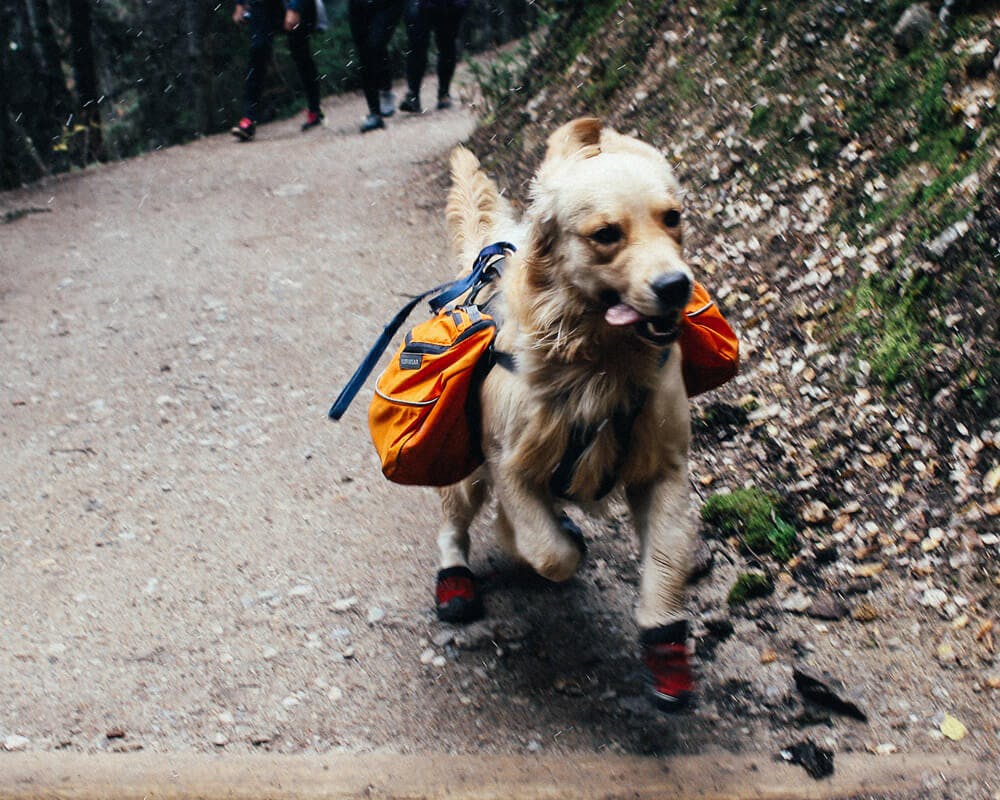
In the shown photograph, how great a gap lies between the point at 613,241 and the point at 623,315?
232mm

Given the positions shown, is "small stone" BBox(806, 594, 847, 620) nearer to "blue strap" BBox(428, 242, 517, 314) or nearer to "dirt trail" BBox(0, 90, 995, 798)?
"dirt trail" BBox(0, 90, 995, 798)

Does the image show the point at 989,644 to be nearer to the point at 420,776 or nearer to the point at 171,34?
the point at 420,776

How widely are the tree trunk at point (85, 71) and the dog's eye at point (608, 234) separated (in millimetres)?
13671

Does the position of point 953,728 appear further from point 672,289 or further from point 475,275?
point 475,275

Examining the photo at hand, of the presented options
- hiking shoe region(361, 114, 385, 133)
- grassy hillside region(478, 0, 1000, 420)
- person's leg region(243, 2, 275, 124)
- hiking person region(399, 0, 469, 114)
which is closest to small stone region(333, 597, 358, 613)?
grassy hillside region(478, 0, 1000, 420)

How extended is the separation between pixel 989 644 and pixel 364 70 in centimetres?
1042

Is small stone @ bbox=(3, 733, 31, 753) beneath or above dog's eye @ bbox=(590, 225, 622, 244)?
beneath

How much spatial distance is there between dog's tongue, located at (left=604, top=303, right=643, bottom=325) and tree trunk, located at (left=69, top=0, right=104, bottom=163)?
→ 1375 centimetres

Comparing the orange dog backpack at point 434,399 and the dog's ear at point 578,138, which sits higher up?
the dog's ear at point 578,138

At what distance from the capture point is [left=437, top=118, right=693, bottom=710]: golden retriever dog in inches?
117

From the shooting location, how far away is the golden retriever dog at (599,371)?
2965mm

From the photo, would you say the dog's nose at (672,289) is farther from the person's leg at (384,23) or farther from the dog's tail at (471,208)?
the person's leg at (384,23)

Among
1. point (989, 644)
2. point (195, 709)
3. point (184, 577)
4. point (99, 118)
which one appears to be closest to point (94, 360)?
point (184, 577)

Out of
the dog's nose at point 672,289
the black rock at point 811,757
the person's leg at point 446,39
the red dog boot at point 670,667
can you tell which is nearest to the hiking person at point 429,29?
the person's leg at point 446,39
